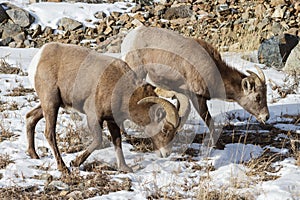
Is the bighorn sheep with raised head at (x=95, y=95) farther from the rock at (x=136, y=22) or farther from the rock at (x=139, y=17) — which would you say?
the rock at (x=139, y=17)

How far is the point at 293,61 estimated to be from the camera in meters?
11.5

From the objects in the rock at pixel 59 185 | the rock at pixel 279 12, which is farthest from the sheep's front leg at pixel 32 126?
the rock at pixel 279 12

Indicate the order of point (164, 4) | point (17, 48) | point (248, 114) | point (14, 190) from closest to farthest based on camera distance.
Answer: point (14, 190), point (248, 114), point (17, 48), point (164, 4)

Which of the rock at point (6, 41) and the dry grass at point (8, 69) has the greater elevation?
the dry grass at point (8, 69)

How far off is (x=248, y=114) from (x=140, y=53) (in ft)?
7.70

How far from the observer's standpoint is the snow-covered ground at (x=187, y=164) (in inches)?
226

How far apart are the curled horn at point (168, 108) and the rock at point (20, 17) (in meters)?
9.74

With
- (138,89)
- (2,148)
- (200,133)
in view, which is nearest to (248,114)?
(200,133)

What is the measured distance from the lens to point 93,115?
6559 millimetres

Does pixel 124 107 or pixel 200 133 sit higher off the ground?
pixel 124 107

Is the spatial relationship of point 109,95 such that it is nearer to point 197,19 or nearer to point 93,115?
point 93,115

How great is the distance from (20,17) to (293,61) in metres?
8.41

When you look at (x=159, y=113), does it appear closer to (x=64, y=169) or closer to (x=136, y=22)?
(x=64, y=169)

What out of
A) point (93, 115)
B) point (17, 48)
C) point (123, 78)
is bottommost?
point (17, 48)
